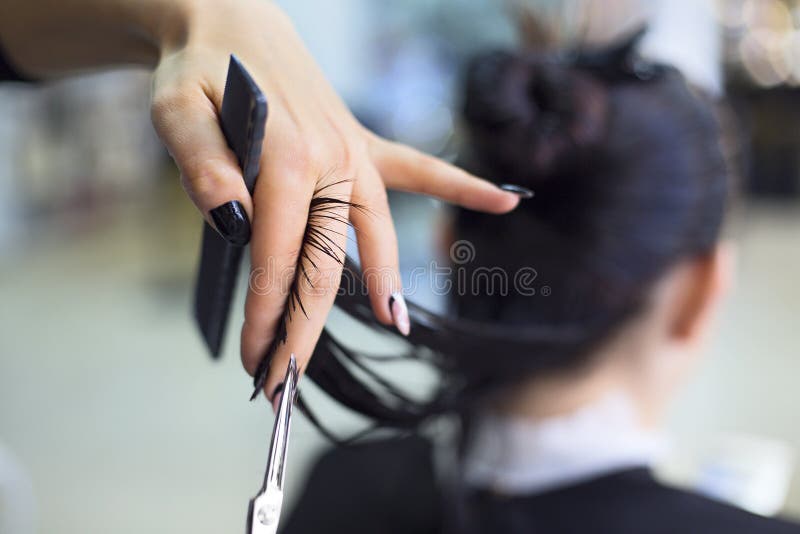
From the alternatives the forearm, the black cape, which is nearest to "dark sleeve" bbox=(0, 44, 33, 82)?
the forearm

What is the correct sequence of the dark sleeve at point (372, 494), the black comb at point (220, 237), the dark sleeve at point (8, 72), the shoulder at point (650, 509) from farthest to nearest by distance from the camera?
the dark sleeve at point (372, 494) < the shoulder at point (650, 509) < the dark sleeve at point (8, 72) < the black comb at point (220, 237)

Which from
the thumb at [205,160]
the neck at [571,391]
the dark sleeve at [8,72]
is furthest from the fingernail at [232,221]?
the neck at [571,391]

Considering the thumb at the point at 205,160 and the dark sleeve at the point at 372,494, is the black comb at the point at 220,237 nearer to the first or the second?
the thumb at the point at 205,160

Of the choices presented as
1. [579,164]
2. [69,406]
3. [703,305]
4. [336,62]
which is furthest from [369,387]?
[336,62]

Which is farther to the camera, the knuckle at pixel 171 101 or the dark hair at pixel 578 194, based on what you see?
the dark hair at pixel 578 194

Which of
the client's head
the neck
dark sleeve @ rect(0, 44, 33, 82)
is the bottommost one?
the neck

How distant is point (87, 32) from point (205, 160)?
0.44 feet

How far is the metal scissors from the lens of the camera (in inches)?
8.7

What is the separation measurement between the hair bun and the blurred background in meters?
0.04

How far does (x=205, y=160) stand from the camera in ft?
0.72

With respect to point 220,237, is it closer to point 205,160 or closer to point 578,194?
point 205,160

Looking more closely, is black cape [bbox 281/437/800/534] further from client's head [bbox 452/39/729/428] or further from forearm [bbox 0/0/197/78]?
forearm [bbox 0/0/197/78]

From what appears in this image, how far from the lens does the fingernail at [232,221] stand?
0.22 metres

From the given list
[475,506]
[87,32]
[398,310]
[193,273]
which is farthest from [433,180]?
[193,273]
